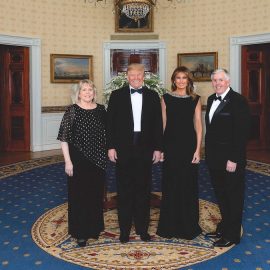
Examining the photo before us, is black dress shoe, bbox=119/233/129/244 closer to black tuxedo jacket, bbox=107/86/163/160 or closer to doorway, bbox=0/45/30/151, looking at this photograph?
black tuxedo jacket, bbox=107/86/163/160

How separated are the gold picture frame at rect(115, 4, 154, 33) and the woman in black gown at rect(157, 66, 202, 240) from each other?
749 cm

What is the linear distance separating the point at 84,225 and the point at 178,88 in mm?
1673

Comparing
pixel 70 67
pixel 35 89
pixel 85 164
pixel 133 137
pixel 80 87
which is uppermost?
pixel 70 67

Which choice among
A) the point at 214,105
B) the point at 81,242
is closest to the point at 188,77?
the point at 214,105

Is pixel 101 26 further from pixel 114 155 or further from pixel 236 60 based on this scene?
pixel 114 155

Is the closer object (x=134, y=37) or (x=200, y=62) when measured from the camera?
(x=200, y=62)

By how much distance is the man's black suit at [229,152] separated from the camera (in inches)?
151

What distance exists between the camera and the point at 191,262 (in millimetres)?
3641

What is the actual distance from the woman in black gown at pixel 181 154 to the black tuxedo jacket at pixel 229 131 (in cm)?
20

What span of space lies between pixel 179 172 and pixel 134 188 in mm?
486

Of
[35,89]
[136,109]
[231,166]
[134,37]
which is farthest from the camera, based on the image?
[134,37]

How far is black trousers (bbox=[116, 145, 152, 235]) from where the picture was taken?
4.07 meters

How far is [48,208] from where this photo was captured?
537 cm

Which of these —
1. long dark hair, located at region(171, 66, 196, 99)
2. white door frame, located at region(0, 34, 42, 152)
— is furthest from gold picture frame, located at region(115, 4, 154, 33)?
long dark hair, located at region(171, 66, 196, 99)
